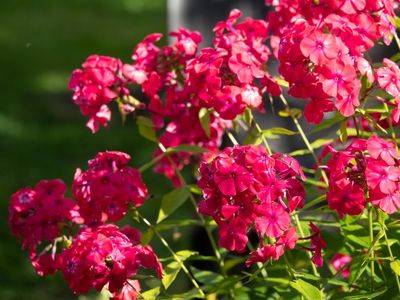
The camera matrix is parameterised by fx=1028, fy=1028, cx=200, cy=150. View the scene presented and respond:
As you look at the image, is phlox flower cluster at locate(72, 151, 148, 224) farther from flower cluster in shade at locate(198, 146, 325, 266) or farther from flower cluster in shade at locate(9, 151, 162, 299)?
flower cluster in shade at locate(198, 146, 325, 266)

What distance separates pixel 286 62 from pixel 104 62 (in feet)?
1.65

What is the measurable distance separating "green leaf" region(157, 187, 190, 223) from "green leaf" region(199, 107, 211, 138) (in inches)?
5.3

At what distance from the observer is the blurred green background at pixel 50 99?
445 cm

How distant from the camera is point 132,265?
5.91ft

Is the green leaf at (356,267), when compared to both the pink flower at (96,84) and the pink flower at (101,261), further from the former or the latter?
the pink flower at (96,84)

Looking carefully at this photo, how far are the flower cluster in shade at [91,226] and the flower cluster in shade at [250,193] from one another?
183 mm

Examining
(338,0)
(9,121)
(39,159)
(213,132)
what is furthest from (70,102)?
(338,0)

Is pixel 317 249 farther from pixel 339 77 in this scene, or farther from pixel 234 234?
pixel 339 77

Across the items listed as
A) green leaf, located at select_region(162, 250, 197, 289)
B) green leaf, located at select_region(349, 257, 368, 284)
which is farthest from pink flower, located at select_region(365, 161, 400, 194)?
green leaf, located at select_region(162, 250, 197, 289)

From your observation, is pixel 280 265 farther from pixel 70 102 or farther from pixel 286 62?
pixel 70 102

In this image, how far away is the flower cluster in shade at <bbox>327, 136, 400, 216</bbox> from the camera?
169 centimetres

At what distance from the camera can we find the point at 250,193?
1.68 metres

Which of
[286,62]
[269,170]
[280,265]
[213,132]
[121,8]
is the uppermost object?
[286,62]

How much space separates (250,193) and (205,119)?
1.68 ft
